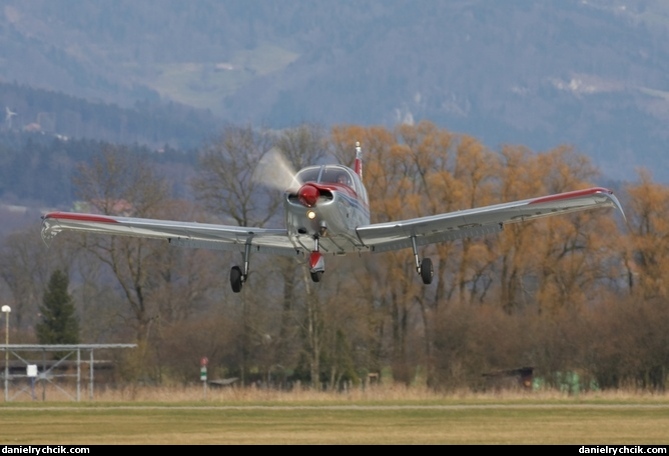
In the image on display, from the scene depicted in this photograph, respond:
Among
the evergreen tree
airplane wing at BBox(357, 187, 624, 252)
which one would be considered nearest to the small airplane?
airplane wing at BBox(357, 187, 624, 252)

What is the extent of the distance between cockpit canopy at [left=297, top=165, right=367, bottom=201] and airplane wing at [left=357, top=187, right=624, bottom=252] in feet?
3.88

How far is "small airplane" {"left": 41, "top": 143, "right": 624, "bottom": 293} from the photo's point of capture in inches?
1156

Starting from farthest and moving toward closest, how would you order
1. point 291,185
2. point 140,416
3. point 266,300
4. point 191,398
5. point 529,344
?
point 266,300, point 529,344, point 191,398, point 140,416, point 291,185

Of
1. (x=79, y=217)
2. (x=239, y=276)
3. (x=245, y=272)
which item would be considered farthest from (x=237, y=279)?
(x=79, y=217)

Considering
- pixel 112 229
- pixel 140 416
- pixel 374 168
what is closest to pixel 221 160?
pixel 374 168

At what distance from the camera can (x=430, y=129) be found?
6819 centimetres

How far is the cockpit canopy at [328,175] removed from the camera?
2988 cm

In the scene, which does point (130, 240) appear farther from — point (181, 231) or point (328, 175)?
point (328, 175)

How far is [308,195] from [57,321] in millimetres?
41057

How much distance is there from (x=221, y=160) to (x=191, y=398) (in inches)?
919

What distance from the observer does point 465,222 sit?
1267 inches

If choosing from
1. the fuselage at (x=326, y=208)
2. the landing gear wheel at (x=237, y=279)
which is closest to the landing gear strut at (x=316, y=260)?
the fuselage at (x=326, y=208)

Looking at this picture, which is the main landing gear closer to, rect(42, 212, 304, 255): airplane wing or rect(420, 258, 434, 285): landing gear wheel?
rect(42, 212, 304, 255): airplane wing
